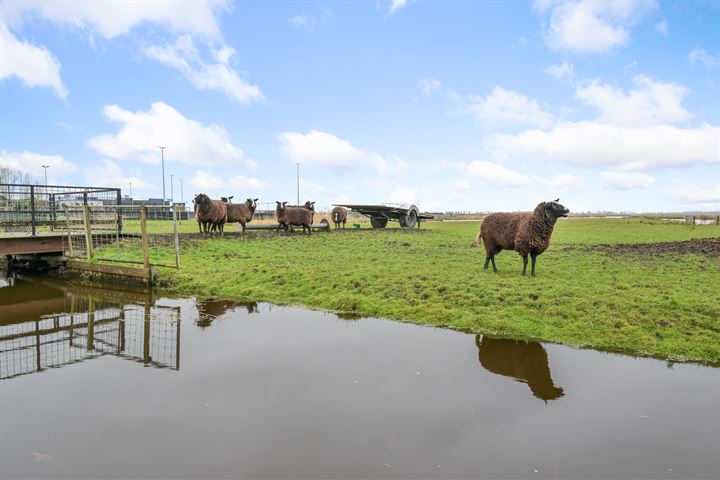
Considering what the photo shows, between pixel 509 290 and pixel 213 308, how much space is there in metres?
6.55

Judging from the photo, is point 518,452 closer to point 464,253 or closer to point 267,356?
point 267,356

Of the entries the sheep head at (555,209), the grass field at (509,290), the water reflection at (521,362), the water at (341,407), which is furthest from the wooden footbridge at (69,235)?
the sheep head at (555,209)

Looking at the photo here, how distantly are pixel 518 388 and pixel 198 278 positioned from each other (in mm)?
9087

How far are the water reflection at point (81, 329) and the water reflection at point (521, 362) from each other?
447 centimetres

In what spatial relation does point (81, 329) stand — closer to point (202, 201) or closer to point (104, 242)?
point (104, 242)

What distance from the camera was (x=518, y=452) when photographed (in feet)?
12.1

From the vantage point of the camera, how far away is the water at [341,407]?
3520 mm

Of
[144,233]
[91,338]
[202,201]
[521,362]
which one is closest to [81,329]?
[91,338]

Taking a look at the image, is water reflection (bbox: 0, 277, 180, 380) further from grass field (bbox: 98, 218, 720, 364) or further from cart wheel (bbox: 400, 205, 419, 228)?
cart wheel (bbox: 400, 205, 419, 228)

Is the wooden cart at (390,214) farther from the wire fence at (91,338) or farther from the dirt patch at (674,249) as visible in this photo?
the wire fence at (91,338)

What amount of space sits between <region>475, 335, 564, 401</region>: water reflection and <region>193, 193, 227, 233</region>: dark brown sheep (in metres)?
18.2

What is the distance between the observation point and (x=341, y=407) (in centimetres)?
443

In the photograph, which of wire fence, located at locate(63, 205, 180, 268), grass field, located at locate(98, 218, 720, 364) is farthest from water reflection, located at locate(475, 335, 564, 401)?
wire fence, located at locate(63, 205, 180, 268)

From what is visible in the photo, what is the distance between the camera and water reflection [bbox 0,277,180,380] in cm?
599
